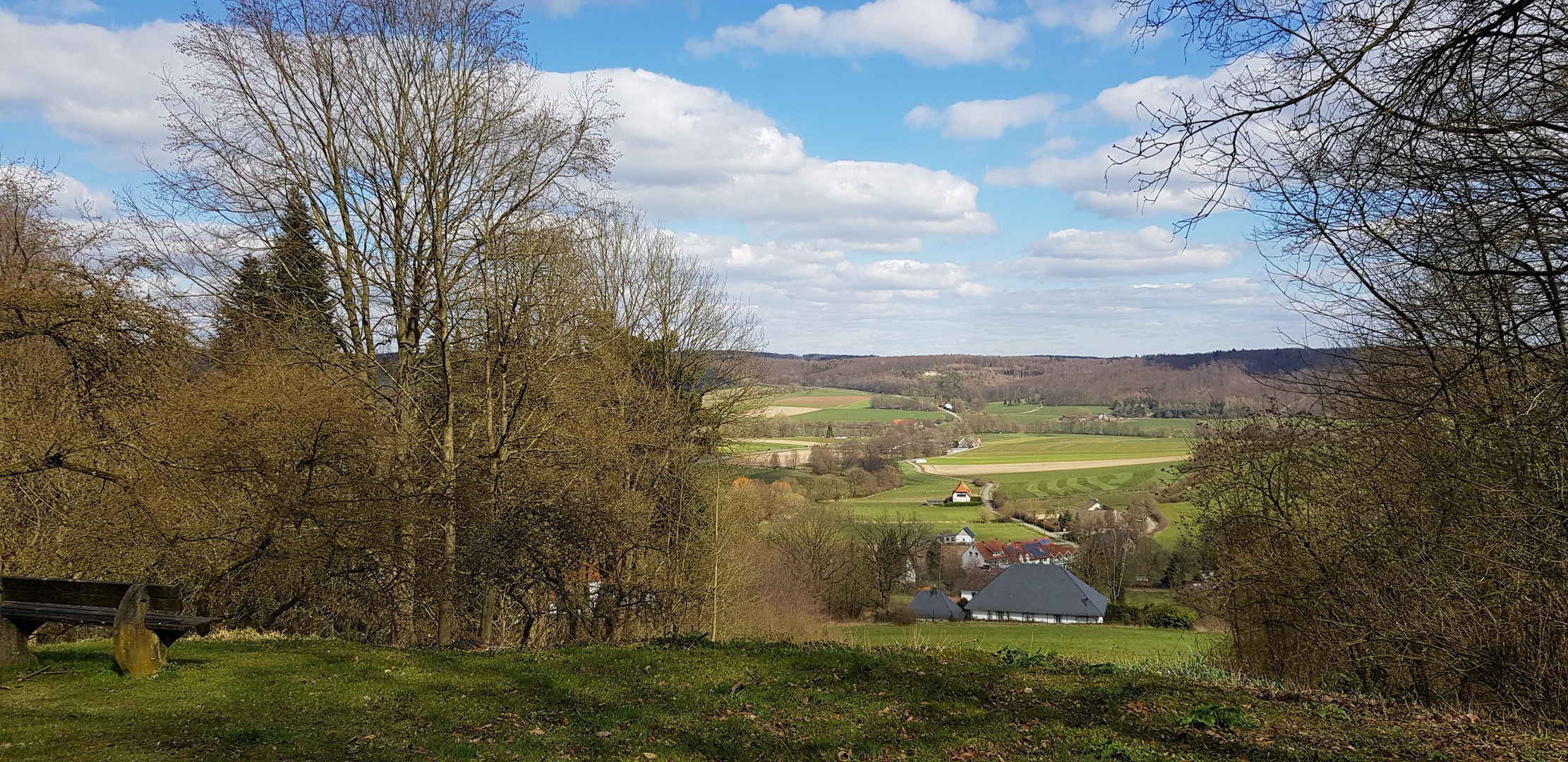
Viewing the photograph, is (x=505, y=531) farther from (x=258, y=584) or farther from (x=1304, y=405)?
(x=1304, y=405)

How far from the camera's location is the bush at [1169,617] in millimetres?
33031

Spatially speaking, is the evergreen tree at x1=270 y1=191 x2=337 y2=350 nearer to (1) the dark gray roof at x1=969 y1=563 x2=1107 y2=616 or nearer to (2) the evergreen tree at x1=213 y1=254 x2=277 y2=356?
(2) the evergreen tree at x1=213 y1=254 x2=277 y2=356

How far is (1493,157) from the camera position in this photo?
5680 mm

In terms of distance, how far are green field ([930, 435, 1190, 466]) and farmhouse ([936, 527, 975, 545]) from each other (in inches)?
554

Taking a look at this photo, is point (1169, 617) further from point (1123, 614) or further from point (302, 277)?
point (302, 277)

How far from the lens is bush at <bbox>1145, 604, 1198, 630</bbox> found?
1300 inches

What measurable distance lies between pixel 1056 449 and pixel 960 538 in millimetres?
22816

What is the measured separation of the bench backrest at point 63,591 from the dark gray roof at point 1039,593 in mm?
41021

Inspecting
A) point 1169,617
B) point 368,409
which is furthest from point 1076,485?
point 368,409

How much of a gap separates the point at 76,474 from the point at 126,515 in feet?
7.13

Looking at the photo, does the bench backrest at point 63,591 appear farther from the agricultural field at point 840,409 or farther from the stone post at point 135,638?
the agricultural field at point 840,409

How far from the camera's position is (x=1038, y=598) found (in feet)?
148

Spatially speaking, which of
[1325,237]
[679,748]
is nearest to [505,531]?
[679,748]

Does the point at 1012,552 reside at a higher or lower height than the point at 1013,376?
lower
